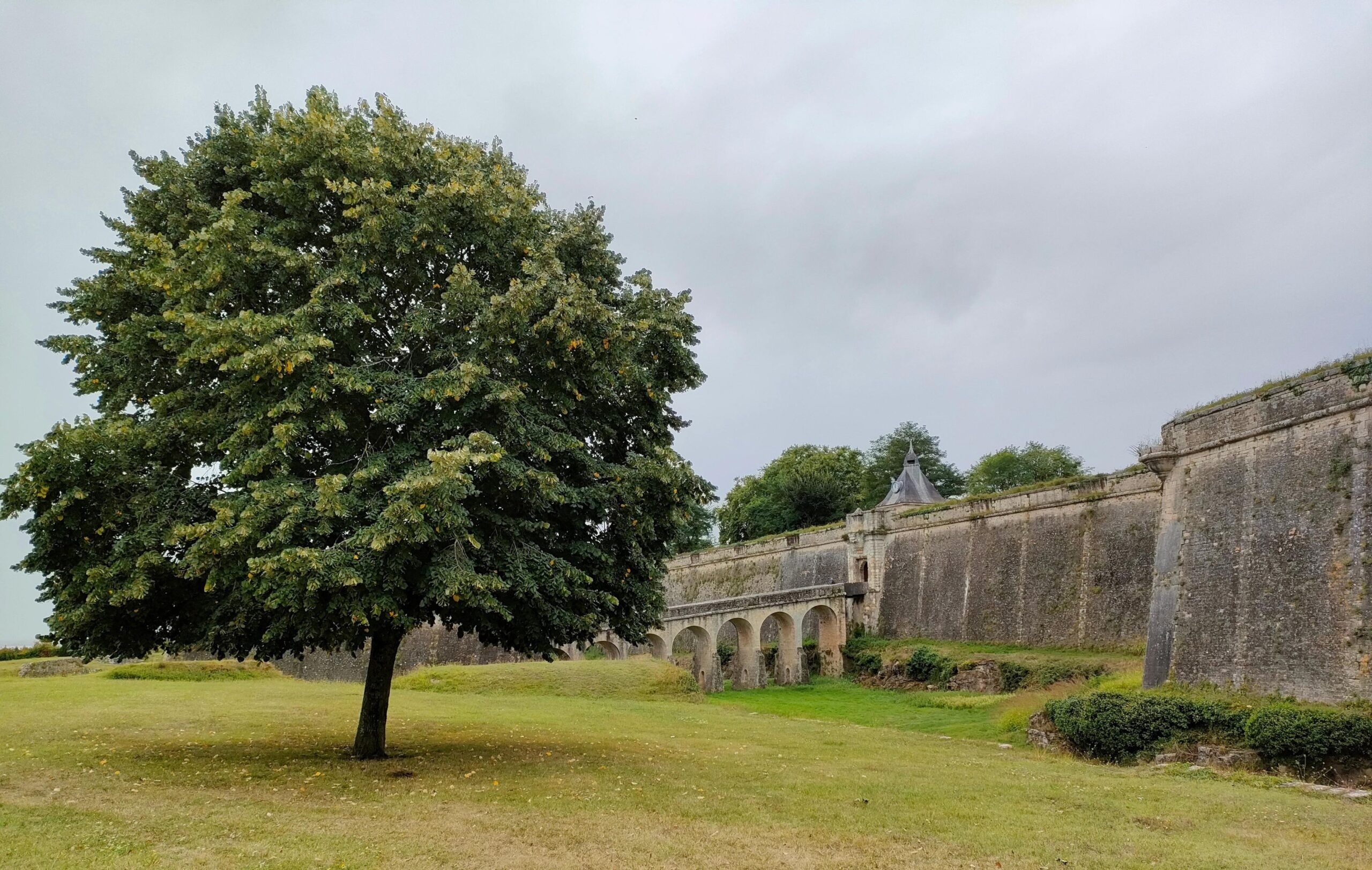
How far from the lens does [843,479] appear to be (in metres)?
58.3

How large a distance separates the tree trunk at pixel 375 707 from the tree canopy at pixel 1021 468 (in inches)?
1967

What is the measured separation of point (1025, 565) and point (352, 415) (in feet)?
89.3

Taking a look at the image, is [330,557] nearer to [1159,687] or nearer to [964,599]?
[1159,687]

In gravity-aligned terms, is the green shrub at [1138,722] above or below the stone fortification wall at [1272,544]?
below

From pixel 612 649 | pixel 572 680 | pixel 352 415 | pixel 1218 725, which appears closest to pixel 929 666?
pixel 572 680

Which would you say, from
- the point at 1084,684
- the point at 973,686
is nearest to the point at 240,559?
the point at 1084,684

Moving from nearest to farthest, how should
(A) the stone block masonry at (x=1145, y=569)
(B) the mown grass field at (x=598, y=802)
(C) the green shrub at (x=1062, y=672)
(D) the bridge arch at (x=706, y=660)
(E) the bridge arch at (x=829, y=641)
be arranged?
(B) the mown grass field at (x=598, y=802), (A) the stone block masonry at (x=1145, y=569), (C) the green shrub at (x=1062, y=672), (D) the bridge arch at (x=706, y=660), (E) the bridge arch at (x=829, y=641)

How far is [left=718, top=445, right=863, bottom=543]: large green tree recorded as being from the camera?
53844mm

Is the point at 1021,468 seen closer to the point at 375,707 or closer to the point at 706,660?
the point at 706,660

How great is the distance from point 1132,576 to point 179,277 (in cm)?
2717

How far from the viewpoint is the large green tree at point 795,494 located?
5384cm

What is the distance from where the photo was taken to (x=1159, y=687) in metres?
16.4

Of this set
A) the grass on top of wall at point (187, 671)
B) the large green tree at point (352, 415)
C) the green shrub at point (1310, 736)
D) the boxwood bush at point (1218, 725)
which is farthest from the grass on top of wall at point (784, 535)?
the large green tree at point (352, 415)

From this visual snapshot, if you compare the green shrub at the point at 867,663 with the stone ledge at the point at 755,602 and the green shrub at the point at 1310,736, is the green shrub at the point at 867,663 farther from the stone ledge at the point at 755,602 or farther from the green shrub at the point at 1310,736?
the green shrub at the point at 1310,736
